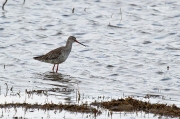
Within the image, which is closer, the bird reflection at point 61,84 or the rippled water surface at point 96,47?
the bird reflection at point 61,84

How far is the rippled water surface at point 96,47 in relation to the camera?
53.9ft

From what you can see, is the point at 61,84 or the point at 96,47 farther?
the point at 96,47

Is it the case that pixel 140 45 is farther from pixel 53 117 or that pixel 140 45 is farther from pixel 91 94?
pixel 53 117

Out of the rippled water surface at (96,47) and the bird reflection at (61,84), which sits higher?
the rippled water surface at (96,47)

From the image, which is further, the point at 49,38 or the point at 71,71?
the point at 49,38

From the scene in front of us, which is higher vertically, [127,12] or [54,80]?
[127,12]

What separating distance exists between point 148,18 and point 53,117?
16.6 m

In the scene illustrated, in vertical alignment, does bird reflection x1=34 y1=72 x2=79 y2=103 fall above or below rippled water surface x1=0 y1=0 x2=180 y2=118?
below

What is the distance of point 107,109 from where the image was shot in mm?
12281

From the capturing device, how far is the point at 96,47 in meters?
22.5

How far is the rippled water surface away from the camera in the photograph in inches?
647

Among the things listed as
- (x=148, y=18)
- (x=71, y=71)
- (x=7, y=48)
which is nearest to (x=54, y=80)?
(x=71, y=71)

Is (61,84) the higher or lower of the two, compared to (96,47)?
lower

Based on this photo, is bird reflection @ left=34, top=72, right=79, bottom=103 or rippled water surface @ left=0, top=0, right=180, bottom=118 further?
rippled water surface @ left=0, top=0, right=180, bottom=118
